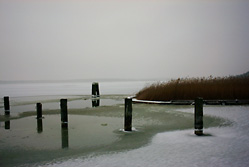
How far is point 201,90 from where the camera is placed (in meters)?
16.3

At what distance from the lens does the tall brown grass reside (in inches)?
623

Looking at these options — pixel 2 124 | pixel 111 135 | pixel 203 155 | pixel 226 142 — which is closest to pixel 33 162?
pixel 111 135

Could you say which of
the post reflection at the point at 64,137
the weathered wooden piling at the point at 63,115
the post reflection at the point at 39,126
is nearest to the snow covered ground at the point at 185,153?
the post reflection at the point at 64,137

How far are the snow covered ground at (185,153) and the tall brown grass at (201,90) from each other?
8517 mm

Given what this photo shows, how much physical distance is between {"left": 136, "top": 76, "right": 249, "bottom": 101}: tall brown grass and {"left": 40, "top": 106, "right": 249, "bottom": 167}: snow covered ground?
8.52 m

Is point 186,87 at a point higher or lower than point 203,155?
higher

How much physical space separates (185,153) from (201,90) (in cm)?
1115

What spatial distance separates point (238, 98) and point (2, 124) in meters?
13.7

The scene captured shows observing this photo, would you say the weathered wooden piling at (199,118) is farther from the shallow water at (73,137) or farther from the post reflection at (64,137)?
the post reflection at (64,137)

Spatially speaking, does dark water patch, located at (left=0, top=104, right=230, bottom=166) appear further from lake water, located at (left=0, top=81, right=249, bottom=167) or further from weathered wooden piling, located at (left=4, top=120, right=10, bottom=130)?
weathered wooden piling, located at (left=4, top=120, right=10, bottom=130)

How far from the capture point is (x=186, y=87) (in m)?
16.9

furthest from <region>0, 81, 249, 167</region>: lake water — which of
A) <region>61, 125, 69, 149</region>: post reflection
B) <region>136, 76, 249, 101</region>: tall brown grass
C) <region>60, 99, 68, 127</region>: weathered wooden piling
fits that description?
<region>136, 76, 249, 101</region>: tall brown grass

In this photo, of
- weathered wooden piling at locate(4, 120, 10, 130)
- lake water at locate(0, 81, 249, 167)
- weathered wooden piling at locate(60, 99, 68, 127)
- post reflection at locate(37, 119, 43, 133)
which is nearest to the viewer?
lake water at locate(0, 81, 249, 167)

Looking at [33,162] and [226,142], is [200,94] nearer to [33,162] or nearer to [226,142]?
[226,142]
